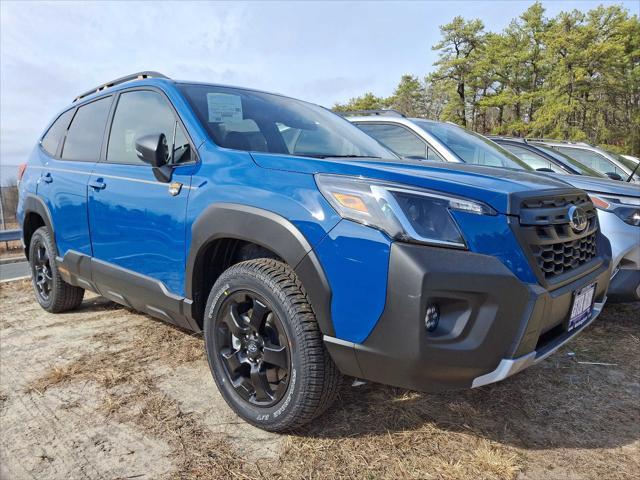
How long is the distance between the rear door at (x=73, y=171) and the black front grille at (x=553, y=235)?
2795 mm

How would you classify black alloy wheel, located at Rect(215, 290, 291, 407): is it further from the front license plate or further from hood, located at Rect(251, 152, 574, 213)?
the front license plate

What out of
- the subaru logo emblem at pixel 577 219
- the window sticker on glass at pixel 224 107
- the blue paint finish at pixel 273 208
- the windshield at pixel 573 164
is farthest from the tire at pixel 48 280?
the windshield at pixel 573 164

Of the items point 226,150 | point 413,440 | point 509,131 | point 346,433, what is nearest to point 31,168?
point 226,150

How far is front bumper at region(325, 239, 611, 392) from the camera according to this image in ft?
5.39

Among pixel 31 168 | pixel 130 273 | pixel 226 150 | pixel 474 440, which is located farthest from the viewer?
pixel 31 168

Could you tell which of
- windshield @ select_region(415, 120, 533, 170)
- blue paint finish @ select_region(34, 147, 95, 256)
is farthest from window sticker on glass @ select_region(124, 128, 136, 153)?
windshield @ select_region(415, 120, 533, 170)

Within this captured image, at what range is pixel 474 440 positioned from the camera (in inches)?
83.7

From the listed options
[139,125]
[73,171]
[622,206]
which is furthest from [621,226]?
[73,171]

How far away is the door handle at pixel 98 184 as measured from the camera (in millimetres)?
3035

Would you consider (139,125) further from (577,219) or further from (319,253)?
(577,219)

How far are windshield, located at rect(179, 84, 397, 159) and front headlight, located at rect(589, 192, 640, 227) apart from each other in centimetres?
197

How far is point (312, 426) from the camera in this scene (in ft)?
7.29

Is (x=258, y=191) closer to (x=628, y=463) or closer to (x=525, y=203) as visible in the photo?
(x=525, y=203)

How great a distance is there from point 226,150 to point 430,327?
52.0 inches
